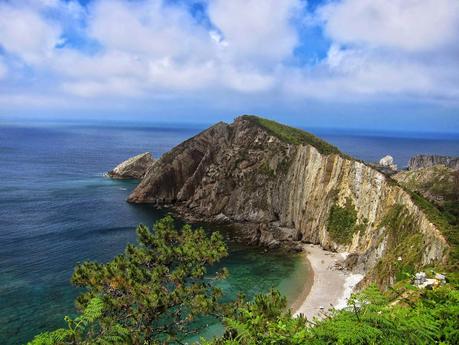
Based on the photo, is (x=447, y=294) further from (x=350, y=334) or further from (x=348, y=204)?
(x=348, y=204)

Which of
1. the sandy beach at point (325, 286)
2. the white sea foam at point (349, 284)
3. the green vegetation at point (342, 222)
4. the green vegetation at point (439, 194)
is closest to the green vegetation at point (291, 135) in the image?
the green vegetation at point (439, 194)

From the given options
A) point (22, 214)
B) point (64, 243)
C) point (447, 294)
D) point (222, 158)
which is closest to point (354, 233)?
point (222, 158)

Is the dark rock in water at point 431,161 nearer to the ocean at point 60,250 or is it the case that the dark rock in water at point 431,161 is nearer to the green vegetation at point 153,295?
the ocean at point 60,250

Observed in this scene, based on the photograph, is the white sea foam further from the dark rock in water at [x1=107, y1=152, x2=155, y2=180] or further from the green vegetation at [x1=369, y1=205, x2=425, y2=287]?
the dark rock in water at [x1=107, y1=152, x2=155, y2=180]

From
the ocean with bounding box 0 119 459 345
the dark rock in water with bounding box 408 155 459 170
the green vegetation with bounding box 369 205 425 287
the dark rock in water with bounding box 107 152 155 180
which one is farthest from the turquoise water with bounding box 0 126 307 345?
the dark rock in water with bounding box 408 155 459 170

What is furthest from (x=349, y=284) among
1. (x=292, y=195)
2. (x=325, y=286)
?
(x=292, y=195)
